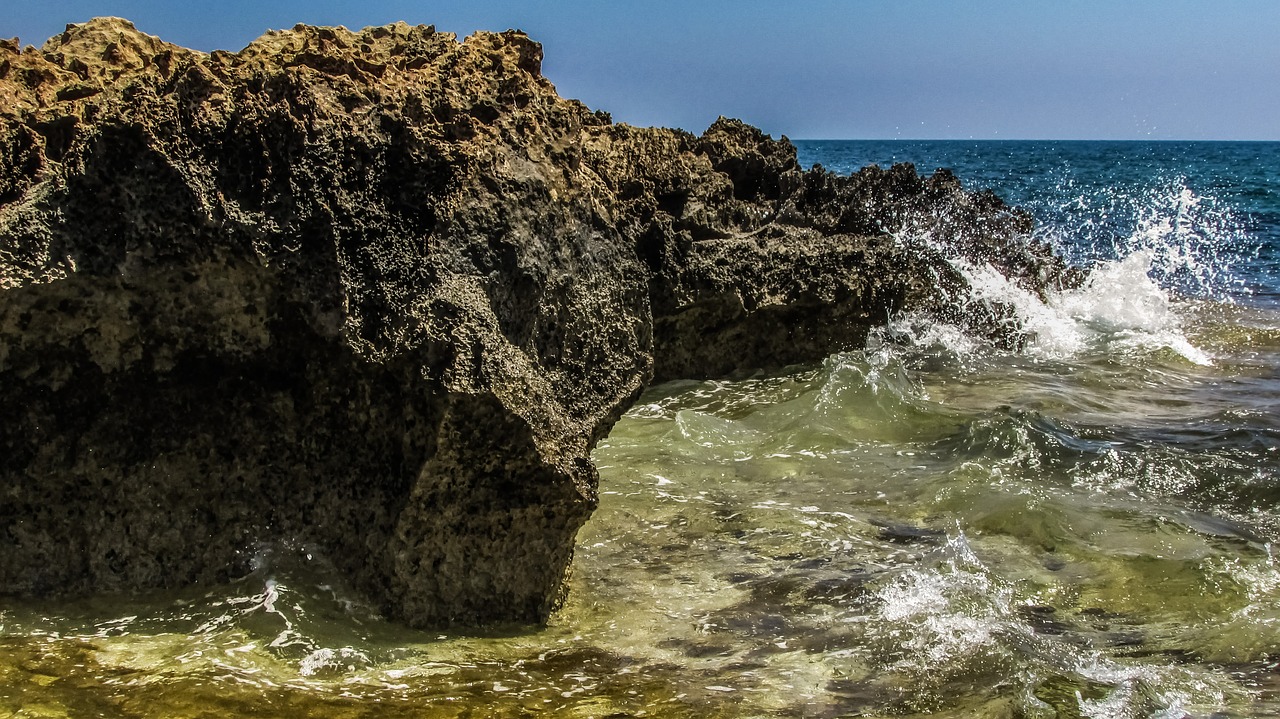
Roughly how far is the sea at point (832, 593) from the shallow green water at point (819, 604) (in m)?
0.01

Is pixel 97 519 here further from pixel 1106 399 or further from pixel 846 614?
pixel 1106 399

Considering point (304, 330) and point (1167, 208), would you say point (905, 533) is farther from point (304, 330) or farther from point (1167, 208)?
point (1167, 208)

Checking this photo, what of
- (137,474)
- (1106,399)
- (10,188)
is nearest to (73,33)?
(10,188)

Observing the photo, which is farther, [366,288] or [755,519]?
[755,519]

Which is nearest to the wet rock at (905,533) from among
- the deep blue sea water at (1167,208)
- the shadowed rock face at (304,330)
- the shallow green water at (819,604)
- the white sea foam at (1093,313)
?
the shallow green water at (819,604)

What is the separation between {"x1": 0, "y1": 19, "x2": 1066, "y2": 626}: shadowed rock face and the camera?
10.7 ft

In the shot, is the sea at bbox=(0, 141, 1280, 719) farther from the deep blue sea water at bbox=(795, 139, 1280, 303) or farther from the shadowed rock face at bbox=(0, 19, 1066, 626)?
the deep blue sea water at bbox=(795, 139, 1280, 303)

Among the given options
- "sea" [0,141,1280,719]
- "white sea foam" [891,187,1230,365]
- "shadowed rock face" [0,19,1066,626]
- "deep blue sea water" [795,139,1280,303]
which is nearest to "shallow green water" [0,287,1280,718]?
"sea" [0,141,1280,719]

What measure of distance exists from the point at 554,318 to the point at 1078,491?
3.15 m

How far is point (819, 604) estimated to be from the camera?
3.86 meters

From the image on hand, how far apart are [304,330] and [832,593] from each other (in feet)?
7.00

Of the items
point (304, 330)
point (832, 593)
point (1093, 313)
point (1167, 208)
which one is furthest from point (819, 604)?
point (1167, 208)

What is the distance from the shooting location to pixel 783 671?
3336 millimetres

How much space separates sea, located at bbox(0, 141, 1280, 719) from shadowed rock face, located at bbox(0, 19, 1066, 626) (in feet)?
0.70
